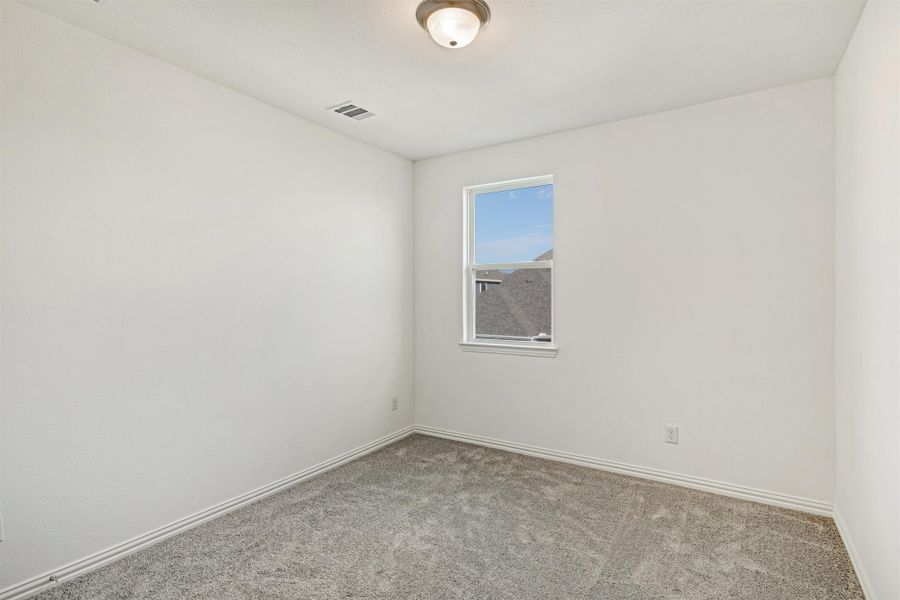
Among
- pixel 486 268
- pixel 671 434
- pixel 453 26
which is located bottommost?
pixel 671 434

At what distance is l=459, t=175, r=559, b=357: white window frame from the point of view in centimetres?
356

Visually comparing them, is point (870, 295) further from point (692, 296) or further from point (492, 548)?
point (492, 548)

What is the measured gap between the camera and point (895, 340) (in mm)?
1569

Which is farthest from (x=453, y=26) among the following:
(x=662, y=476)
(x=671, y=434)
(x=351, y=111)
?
(x=662, y=476)

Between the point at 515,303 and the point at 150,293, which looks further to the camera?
the point at 515,303

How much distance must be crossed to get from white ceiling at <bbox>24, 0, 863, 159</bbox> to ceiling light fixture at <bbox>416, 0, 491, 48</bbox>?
2.4 inches

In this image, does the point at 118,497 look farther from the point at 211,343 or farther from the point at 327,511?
the point at 327,511

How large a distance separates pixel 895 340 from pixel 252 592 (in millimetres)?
2589

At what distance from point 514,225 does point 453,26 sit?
2014 mm

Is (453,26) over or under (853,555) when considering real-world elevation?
over

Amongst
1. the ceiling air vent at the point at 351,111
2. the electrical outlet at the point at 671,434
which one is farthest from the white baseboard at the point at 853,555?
the ceiling air vent at the point at 351,111

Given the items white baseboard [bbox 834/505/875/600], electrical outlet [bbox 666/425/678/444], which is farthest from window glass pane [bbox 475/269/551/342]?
white baseboard [bbox 834/505/875/600]

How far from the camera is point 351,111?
306 cm

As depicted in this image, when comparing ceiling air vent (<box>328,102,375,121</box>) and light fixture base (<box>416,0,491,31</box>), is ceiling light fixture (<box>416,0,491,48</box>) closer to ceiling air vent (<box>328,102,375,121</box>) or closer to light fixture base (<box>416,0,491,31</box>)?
light fixture base (<box>416,0,491,31</box>)
